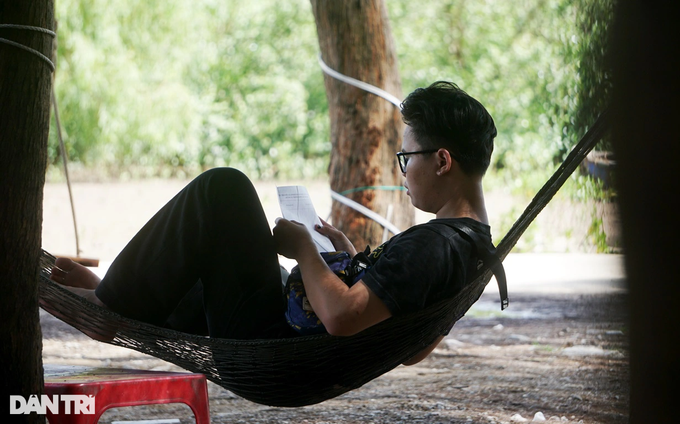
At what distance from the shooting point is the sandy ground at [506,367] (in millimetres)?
1534

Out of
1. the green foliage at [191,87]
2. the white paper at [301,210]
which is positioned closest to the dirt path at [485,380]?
the white paper at [301,210]

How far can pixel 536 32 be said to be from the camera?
11812mm

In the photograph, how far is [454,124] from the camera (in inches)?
67.0

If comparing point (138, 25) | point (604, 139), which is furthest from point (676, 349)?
point (138, 25)

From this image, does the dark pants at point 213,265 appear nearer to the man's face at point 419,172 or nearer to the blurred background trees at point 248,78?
the man's face at point 419,172

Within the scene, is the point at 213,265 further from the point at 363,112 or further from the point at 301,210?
the point at 363,112

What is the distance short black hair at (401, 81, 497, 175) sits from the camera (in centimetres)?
170

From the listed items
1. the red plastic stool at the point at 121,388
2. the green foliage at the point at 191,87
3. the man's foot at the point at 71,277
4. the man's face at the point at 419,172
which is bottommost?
the red plastic stool at the point at 121,388

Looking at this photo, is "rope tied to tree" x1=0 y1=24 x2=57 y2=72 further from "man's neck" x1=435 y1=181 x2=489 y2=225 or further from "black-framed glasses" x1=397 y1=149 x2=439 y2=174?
"man's neck" x1=435 y1=181 x2=489 y2=225

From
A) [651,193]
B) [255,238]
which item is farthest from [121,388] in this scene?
[651,193]

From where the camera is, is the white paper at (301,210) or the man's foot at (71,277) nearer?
the white paper at (301,210)

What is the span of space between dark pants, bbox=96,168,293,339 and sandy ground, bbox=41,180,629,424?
29.0 inches

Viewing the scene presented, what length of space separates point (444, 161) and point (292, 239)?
39 cm

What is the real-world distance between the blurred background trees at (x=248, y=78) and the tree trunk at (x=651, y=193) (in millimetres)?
7638
